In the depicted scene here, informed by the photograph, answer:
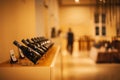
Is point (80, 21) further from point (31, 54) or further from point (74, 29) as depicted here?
point (31, 54)

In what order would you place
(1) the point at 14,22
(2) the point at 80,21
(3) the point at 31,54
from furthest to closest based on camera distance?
(2) the point at 80,21, (1) the point at 14,22, (3) the point at 31,54

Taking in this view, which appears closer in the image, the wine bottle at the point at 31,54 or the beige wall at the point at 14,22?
the wine bottle at the point at 31,54

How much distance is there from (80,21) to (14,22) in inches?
547

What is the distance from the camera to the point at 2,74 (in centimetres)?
254

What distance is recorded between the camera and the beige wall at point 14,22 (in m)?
4.01

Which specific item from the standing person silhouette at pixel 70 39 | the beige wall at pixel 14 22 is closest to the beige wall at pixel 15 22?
the beige wall at pixel 14 22

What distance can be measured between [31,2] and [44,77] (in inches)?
90.1

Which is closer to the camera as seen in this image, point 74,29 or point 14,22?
point 14,22

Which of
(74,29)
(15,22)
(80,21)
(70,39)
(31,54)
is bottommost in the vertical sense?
(70,39)

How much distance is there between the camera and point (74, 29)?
58.2 ft

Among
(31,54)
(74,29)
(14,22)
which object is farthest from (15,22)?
(74,29)

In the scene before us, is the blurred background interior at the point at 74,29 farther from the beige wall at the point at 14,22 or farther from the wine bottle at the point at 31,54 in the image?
the wine bottle at the point at 31,54

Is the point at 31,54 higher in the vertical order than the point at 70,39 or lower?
higher

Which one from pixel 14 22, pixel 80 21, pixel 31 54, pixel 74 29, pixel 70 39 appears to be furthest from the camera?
pixel 80 21
